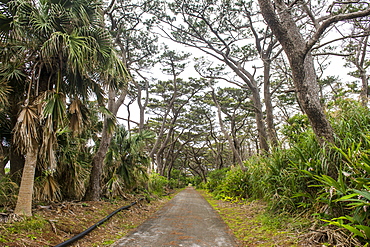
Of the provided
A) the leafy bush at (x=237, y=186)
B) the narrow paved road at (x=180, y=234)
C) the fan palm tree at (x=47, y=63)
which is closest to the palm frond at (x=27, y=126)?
the fan palm tree at (x=47, y=63)

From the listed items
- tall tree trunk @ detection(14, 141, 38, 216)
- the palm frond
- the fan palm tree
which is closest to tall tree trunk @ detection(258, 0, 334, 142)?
the fan palm tree

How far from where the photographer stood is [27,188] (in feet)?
13.4

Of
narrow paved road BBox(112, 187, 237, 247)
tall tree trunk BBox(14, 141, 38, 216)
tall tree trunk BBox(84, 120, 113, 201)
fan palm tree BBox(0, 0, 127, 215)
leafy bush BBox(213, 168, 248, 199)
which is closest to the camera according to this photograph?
narrow paved road BBox(112, 187, 237, 247)

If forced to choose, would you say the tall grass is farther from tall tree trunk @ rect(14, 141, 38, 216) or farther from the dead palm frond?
the dead palm frond

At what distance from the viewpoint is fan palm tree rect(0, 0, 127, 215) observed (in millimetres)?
4184

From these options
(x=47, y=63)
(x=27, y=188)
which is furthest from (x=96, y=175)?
(x=47, y=63)

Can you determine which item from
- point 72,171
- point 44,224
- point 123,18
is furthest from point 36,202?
point 123,18

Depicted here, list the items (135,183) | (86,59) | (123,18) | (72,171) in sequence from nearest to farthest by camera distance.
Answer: (86,59) < (72,171) < (135,183) < (123,18)

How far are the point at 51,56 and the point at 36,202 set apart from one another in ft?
10.3

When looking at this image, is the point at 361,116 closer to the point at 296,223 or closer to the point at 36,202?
the point at 296,223

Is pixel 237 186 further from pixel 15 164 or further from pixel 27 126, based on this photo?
pixel 27 126

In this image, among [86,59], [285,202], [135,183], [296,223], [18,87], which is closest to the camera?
[296,223]

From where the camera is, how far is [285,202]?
4328mm

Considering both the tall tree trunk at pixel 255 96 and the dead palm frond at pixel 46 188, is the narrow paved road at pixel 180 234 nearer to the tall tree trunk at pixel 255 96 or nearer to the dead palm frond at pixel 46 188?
the dead palm frond at pixel 46 188
